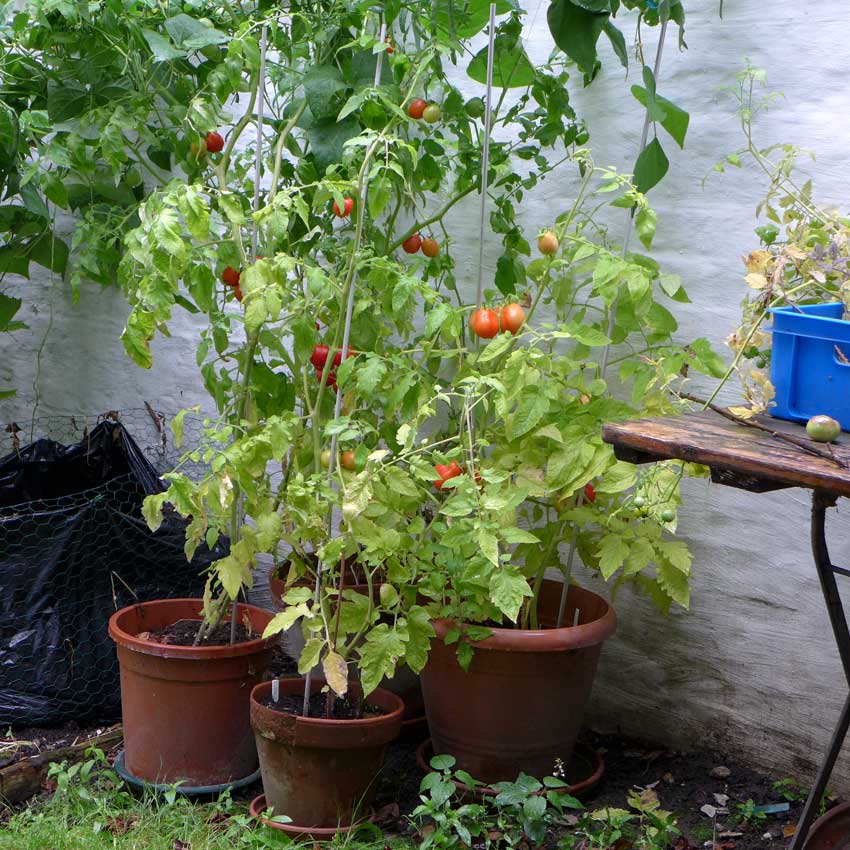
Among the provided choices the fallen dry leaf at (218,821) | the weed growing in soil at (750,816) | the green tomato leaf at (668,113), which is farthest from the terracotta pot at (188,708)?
the green tomato leaf at (668,113)

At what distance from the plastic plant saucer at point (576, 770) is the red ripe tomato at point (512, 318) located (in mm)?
975

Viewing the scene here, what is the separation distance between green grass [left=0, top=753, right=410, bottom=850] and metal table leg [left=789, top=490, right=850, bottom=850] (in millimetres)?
827

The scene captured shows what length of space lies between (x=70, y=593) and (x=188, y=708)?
622 millimetres

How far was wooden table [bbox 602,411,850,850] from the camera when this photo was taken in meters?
1.37

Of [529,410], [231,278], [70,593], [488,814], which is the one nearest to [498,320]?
[529,410]

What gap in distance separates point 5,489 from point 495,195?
1729 mm

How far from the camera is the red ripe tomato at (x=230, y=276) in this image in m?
2.51

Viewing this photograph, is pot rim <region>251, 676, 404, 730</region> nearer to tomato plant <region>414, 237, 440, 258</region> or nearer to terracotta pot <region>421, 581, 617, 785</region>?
terracotta pot <region>421, 581, 617, 785</region>

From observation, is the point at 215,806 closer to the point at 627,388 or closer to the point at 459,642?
the point at 459,642

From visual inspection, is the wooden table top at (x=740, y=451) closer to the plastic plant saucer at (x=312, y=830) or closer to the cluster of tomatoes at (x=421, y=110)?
the cluster of tomatoes at (x=421, y=110)

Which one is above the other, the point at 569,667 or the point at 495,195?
the point at 495,195

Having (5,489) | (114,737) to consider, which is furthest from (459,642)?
(5,489)

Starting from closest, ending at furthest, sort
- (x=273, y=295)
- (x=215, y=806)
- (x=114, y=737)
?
(x=273, y=295)
(x=215, y=806)
(x=114, y=737)

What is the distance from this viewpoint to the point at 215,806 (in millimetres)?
2434
